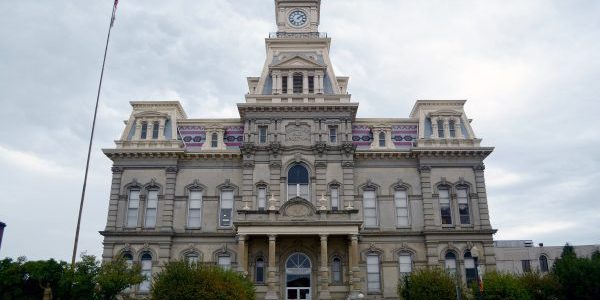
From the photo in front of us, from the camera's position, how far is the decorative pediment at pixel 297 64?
43.9 meters

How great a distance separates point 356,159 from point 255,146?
25.7ft

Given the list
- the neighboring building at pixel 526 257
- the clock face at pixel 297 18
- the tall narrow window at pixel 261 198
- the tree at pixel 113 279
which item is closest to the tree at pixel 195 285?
the tree at pixel 113 279

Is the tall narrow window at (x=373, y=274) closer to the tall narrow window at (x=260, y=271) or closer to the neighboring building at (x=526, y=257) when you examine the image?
the tall narrow window at (x=260, y=271)

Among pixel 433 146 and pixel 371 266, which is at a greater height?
pixel 433 146

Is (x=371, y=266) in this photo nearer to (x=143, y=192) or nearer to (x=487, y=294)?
(x=487, y=294)

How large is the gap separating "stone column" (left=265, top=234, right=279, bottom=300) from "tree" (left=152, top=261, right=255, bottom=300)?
250 inches

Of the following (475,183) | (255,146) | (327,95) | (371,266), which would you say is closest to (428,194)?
(475,183)

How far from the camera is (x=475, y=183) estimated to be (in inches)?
1640

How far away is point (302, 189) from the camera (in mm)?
40625

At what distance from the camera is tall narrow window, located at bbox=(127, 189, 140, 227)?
40.8 meters

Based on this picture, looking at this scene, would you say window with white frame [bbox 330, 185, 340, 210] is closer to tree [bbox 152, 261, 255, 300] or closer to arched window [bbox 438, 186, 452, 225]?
arched window [bbox 438, 186, 452, 225]

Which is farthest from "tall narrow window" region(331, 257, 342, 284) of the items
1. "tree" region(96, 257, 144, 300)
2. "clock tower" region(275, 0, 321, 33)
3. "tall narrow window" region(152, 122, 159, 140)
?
"clock tower" region(275, 0, 321, 33)

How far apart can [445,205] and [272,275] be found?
569 inches

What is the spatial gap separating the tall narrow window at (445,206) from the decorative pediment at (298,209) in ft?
34.1
